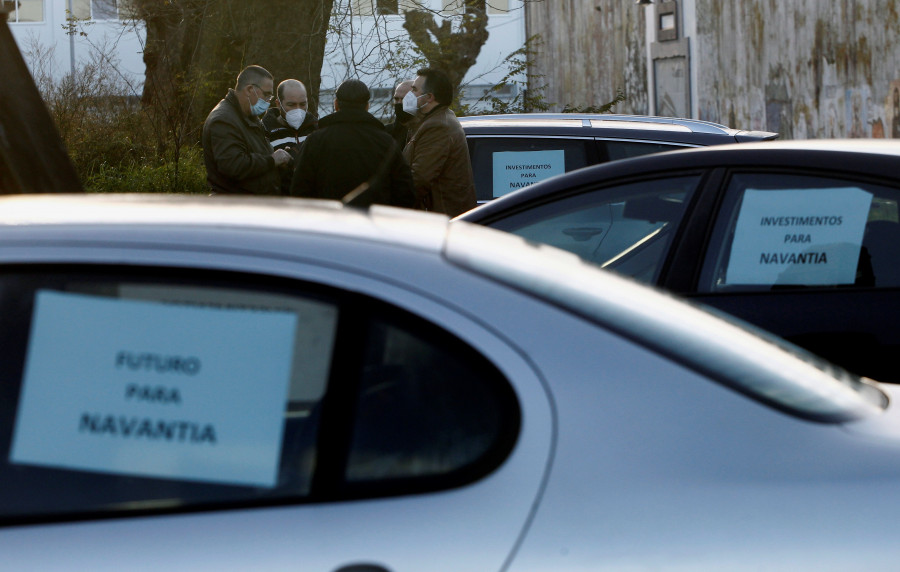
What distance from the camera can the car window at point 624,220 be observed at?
4160 mm

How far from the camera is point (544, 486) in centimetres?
181

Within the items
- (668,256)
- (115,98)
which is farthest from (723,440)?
(115,98)

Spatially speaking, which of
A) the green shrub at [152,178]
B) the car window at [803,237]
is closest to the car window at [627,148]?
the car window at [803,237]

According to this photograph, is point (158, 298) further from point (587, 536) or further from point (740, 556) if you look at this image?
point (740, 556)

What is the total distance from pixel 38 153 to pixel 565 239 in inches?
76.5

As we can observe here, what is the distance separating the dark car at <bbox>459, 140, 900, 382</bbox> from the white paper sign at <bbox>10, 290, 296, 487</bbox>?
2.26 m

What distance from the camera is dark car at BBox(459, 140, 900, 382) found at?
381cm

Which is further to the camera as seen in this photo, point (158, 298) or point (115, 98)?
point (115, 98)

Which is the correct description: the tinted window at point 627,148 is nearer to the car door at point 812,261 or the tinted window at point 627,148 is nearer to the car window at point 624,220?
the car window at point 624,220

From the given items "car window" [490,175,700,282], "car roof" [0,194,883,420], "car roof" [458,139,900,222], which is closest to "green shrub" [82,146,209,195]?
"car window" [490,175,700,282]

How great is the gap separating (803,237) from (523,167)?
16.8 feet

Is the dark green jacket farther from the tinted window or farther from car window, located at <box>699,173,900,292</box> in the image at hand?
car window, located at <box>699,173,900,292</box>

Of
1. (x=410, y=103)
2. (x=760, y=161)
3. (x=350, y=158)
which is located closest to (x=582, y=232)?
(x=760, y=161)

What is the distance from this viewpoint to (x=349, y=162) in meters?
7.27
